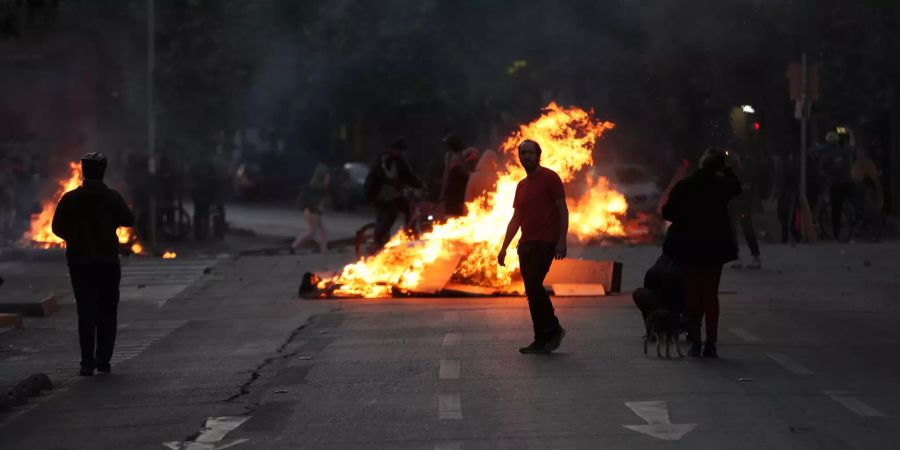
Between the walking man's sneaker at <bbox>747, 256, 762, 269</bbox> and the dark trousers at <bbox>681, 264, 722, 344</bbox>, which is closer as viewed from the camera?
the dark trousers at <bbox>681, 264, 722, 344</bbox>

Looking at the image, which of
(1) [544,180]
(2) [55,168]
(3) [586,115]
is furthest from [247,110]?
(1) [544,180]

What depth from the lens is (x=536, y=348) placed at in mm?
13219

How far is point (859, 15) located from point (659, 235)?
5.01 m

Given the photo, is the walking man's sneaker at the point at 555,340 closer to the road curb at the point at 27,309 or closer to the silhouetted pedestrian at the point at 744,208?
the road curb at the point at 27,309

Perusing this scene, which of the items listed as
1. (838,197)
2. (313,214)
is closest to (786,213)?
(838,197)

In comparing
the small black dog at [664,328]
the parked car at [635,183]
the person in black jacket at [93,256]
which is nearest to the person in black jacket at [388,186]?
the person in black jacket at [93,256]

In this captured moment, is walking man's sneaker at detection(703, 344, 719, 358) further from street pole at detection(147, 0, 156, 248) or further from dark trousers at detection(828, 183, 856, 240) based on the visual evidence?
street pole at detection(147, 0, 156, 248)

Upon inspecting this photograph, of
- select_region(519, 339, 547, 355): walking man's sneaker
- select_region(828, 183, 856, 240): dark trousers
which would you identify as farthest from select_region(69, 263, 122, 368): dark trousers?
select_region(828, 183, 856, 240): dark trousers

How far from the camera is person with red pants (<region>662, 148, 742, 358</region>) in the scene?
42.8 feet

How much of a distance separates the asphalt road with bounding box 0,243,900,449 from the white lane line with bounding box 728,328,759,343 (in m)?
0.02

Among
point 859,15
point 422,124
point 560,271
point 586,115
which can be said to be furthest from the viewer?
point 422,124

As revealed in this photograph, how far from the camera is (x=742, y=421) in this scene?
9.69m

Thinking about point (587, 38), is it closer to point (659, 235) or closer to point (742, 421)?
point (659, 235)

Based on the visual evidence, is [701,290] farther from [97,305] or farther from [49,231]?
[49,231]
